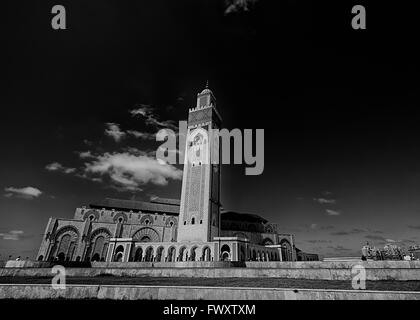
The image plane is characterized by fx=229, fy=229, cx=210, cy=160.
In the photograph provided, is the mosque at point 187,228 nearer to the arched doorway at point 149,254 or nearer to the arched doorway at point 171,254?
the arched doorway at point 149,254

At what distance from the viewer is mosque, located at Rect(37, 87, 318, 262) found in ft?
125

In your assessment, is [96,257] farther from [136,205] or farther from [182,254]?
[182,254]

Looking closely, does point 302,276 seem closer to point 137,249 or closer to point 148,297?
point 148,297

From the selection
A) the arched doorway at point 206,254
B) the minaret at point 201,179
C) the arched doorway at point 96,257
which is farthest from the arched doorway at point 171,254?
the arched doorway at point 96,257

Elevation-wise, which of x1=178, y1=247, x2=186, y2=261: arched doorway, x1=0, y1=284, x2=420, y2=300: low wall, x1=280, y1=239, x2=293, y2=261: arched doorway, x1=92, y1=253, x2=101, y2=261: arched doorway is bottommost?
x1=0, y1=284, x2=420, y2=300: low wall

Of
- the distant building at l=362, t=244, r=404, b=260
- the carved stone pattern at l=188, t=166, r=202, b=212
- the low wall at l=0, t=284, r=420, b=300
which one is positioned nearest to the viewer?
the low wall at l=0, t=284, r=420, b=300

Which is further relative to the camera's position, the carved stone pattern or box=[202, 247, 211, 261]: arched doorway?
the carved stone pattern

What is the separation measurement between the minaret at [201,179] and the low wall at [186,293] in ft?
98.1

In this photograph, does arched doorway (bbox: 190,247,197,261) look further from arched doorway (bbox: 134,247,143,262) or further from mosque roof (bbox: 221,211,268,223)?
mosque roof (bbox: 221,211,268,223)

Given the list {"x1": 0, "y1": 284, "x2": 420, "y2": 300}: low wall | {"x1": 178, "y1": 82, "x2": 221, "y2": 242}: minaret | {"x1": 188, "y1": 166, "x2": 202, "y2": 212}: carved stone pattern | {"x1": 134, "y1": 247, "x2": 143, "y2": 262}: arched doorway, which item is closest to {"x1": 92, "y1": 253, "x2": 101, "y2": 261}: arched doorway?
{"x1": 134, "y1": 247, "x2": 143, "y2": 262}: arched doorway

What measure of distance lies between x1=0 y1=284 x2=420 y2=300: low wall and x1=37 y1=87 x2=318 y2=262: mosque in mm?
28064

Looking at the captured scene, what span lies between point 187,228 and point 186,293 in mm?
32356

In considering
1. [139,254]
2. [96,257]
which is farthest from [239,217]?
[96,257]

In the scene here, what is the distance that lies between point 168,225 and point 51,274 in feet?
122
